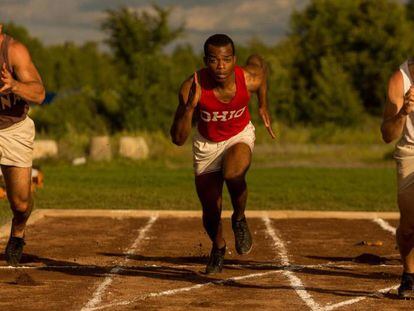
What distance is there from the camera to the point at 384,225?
1502 cm

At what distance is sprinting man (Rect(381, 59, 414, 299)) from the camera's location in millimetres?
7852

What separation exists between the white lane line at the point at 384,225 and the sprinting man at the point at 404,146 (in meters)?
5.61

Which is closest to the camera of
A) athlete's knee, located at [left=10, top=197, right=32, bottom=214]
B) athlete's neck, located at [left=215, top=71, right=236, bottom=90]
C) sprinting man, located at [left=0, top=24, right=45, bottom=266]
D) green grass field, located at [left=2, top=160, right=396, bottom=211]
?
athlete's neck, located at [left=215, top=71, right=236, bottom=90]

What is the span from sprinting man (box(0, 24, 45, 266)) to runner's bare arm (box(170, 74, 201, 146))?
1.42m

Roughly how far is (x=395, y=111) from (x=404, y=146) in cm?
55

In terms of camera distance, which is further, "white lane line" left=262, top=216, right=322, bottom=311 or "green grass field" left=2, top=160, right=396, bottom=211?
"green grass field" left=2, top=160, right=396, bottom=211

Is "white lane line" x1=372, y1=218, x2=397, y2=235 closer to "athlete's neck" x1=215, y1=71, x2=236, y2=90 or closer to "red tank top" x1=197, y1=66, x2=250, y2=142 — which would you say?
"red tank top" x1=197, y1=66, x2=250, y2=142

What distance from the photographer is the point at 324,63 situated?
172ft

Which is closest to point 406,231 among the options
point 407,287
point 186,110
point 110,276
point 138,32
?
point 407,287

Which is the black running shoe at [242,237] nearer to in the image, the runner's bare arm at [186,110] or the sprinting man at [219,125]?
the sprinting man at [219,125]

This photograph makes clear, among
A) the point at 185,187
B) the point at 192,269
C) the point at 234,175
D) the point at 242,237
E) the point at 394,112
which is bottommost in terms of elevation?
the point at 185,187

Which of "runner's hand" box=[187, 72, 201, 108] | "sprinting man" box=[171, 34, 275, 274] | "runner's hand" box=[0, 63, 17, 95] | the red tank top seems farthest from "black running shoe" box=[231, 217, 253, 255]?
"runner's hand" box=[0, 63, 17, 95]

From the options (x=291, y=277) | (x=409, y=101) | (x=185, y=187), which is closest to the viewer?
(x=409, y=101)

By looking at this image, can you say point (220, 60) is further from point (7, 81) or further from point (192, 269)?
point (192, 269)
